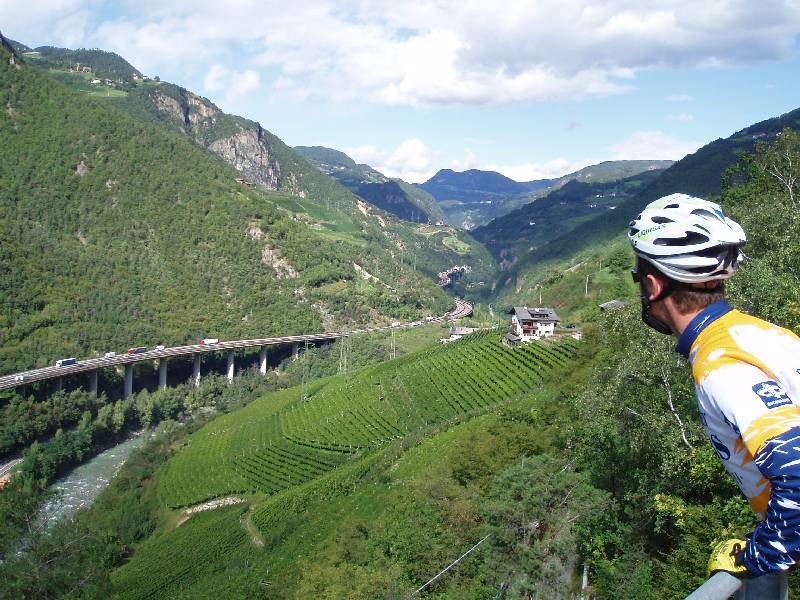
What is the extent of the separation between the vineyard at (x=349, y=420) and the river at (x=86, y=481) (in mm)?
6249

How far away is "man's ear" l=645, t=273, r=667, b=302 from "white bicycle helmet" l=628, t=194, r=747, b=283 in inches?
2.3

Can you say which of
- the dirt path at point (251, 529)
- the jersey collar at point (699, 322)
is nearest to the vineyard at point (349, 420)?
the dirt path at point (251, 529)

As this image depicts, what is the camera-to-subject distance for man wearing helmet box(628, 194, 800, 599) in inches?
96.9

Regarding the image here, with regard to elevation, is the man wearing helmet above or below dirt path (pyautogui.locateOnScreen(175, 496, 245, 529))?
above

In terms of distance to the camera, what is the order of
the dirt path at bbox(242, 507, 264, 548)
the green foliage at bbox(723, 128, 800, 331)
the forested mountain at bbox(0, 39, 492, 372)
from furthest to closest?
the forested mountain at bbox(0, 39, 492, 372), the dirt path at bbox(242, 507, 264, 548), the green foliage at bbox(723, 128, 800, 331)

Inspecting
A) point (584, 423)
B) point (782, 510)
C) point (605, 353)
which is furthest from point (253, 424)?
point (782, 510)

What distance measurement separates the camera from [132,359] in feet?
297

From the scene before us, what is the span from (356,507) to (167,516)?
80.0 feet

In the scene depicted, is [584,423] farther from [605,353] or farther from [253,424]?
[253,424]

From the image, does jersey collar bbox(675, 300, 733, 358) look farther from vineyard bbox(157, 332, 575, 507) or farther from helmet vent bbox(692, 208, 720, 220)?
vineyard bbox(157, 332, 575, 507)

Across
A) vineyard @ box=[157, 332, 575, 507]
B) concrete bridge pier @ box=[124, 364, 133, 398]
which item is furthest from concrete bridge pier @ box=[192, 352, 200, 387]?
vineyard @ box=[157, 332, 575, 507]

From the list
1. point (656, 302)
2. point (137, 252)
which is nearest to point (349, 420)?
point (656, 302)

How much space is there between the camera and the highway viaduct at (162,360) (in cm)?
7802

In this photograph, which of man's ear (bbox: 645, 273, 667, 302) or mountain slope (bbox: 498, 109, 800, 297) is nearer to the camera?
man's ear (bbox: 645, 273, 667, 302)
